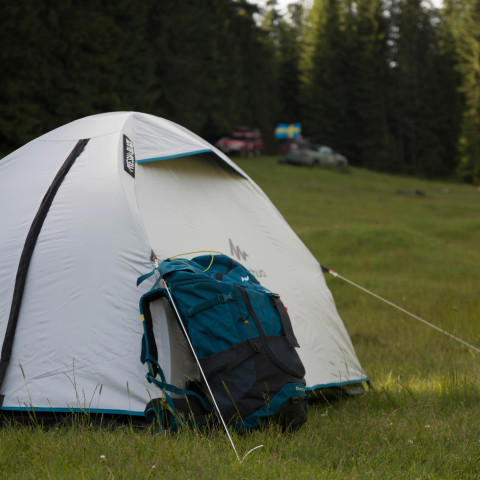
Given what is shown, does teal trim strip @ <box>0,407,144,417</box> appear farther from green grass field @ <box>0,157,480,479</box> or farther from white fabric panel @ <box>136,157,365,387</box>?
white fabric panel @ <box>136,157,365,387</box>

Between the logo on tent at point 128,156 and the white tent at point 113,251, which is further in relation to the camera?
the logo on tent at point 128,156

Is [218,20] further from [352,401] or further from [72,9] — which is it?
[352,401]

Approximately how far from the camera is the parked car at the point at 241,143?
34.3m

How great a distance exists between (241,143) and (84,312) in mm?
31586

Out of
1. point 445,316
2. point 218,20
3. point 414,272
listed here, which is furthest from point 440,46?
point 445,316

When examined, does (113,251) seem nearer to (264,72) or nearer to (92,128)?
(92,128)

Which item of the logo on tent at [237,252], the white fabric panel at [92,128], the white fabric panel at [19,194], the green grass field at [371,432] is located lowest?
the green grass field at [371,432]

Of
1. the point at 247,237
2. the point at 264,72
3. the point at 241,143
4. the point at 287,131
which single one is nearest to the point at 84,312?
the point at 247,237

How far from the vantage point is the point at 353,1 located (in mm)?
48281

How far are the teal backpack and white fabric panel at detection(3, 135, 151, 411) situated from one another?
0.20 metres

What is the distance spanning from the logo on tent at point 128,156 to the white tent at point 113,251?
11 millimetres

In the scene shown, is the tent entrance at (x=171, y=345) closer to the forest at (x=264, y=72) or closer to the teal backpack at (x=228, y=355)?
the teal backpack at (x=228, y=355)

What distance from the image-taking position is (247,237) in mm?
4887

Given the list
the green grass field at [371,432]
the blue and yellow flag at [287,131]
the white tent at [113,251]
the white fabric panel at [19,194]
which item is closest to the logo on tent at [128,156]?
the white tent at [113,251]
